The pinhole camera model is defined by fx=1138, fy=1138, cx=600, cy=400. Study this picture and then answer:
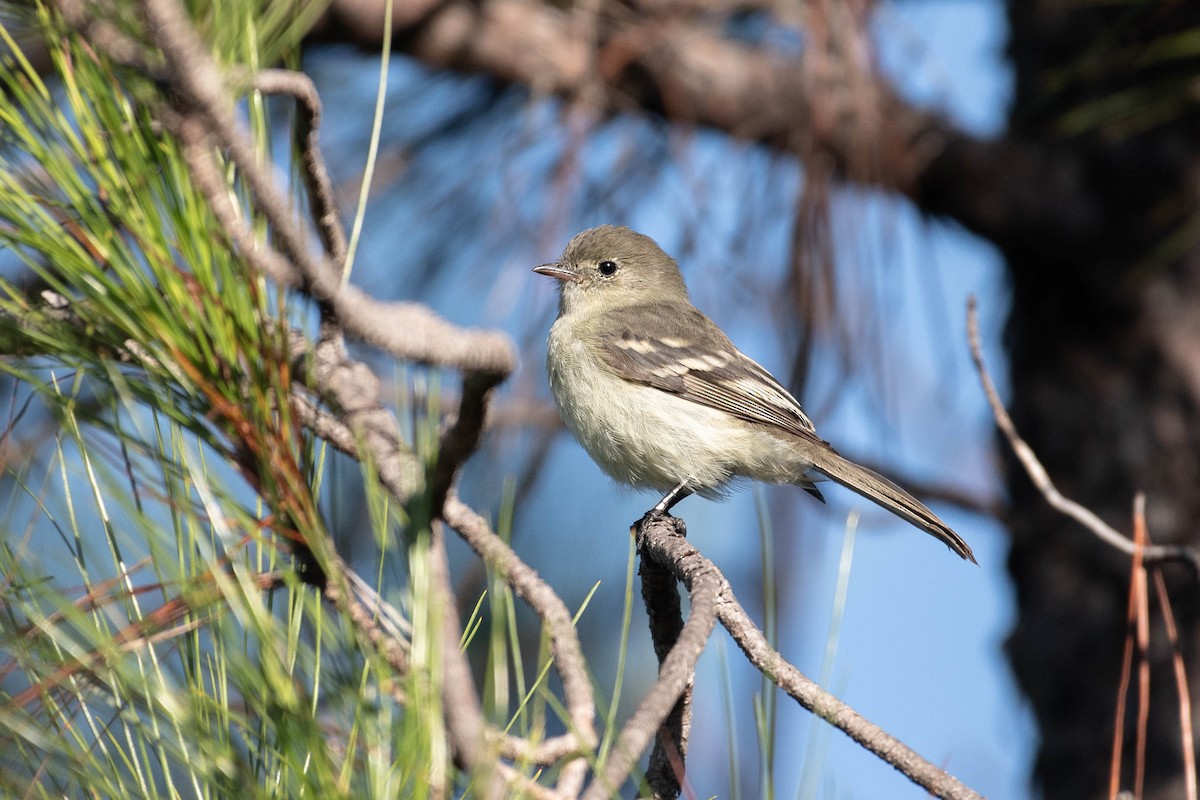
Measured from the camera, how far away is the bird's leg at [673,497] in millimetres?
3812

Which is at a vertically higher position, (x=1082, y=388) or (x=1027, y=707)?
(x=1082, y=388)

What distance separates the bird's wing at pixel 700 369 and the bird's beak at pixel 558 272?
228 mm

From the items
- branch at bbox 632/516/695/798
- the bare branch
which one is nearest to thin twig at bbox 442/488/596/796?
the bare branch

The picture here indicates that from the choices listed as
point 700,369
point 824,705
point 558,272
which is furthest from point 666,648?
point 558,272

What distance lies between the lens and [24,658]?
1.37 meters

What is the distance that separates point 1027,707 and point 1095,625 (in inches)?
15.7

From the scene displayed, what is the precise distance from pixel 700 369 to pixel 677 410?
21cm

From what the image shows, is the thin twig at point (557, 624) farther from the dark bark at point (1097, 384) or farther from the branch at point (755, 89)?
the dark bark at point (1097, 384)

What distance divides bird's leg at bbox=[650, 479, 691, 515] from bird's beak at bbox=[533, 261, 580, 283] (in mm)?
858

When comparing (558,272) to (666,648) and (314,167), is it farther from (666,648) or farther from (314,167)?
(314,167)

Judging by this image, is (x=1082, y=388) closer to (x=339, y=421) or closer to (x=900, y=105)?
(x=900, y=105)

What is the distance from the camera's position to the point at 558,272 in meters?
4.08

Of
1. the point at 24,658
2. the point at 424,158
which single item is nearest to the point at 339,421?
the point at 24,658

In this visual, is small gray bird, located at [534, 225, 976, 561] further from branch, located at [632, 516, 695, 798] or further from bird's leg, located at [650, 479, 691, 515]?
branch, located at [632, 516, 695, 798]
